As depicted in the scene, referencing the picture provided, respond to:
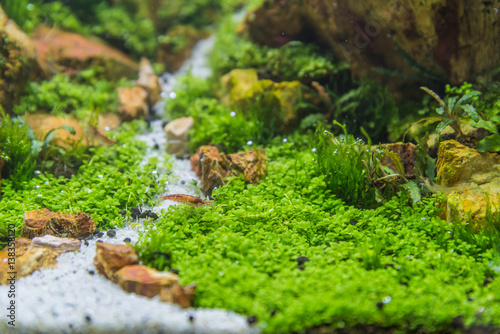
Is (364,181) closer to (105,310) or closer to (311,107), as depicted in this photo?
(311,107)

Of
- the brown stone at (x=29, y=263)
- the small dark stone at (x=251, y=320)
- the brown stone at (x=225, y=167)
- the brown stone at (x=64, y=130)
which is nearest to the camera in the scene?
the small dark stone at (x=251, y=320)

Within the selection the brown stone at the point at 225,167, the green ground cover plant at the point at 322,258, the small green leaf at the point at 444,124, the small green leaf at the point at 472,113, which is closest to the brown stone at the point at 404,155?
the small green leaf at the point at 444,124

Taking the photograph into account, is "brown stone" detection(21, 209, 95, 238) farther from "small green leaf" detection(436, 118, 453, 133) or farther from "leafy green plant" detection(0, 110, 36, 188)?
"small green leaf" detection(436, 118, 453, 133)

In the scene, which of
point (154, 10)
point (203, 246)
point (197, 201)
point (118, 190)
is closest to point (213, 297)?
point (203, 246)

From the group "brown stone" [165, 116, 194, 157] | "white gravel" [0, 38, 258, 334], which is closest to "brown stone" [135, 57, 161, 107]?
"brown stone" [165, 116, 194, 157]

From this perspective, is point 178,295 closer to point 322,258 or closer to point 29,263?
point 322,258

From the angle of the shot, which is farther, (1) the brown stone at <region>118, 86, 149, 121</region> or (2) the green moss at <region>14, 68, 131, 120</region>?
(1) the brown stone at <region>118, 86, 149, 121</region>

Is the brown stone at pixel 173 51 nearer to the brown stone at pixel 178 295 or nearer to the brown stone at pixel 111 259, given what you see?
the brown stone at pixel 111 259
